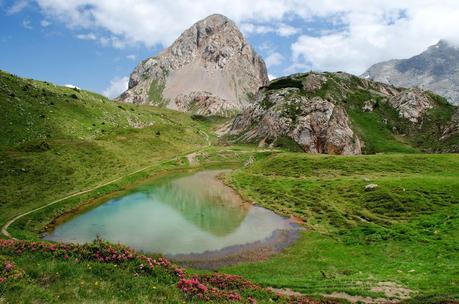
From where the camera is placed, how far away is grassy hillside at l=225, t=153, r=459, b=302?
104 ft

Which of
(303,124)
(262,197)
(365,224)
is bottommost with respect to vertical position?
(365,224)

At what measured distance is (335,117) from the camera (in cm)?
14412

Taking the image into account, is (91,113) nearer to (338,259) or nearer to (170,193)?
(170,193)

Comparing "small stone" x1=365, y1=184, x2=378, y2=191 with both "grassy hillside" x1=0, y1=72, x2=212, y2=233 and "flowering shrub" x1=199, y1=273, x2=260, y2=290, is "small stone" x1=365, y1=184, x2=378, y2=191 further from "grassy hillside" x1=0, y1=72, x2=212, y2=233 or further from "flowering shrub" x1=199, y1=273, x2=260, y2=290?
"grassy hillside" x1=0, y1=72, x2=212, y2=233

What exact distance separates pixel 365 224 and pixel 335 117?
101 metres

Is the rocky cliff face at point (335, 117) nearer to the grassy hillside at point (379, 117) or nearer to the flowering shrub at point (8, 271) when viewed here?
the grassy hillside at point (379, 117)

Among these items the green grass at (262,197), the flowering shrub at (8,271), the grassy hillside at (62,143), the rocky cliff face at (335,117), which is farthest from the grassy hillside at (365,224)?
the rocky cliff face at (335,117)

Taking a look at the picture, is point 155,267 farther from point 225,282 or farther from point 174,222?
point 174,222

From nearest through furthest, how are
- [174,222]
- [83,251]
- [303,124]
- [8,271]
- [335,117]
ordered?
[8,271] < [83,251] < [174,222] < [303,124] < [335,117]

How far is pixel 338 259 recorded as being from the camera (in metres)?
39.2

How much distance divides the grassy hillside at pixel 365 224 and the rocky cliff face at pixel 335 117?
176 feet

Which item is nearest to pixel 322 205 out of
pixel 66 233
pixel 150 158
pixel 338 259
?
pixel 338 259

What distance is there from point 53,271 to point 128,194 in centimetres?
5111

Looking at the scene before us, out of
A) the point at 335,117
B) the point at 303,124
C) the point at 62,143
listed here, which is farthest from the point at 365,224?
the point at 335,117
